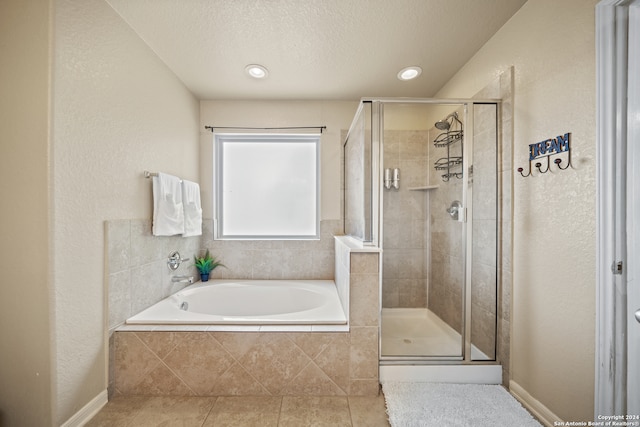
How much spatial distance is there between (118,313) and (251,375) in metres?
0.89

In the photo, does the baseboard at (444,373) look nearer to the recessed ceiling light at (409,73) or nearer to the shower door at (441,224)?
the shower door at (441,224)

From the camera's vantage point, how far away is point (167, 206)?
6.82ft

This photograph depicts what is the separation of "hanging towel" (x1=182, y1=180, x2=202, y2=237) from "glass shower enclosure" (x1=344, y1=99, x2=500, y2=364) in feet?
4.83

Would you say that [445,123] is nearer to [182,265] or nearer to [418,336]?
[418,336]

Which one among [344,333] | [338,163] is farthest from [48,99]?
[338,163]

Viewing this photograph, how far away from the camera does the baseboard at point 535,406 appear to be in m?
1.39

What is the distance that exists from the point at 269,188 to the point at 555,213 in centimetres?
234

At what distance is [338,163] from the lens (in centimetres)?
286

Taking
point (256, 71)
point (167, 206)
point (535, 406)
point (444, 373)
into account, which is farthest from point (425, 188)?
point (167, 206)

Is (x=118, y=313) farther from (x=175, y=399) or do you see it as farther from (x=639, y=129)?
(x=639, y=129)

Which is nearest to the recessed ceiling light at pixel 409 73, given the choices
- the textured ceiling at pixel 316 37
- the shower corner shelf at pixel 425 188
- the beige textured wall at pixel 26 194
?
the textured ceiling at pixel 316 37

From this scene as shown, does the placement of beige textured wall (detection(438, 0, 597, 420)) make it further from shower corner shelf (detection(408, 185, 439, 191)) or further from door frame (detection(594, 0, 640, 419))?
shower corner shelf (detection(408, 185, 439, 191))

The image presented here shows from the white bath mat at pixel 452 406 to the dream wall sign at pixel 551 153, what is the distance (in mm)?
1280

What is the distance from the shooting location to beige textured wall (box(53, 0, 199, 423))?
1.33 metres
